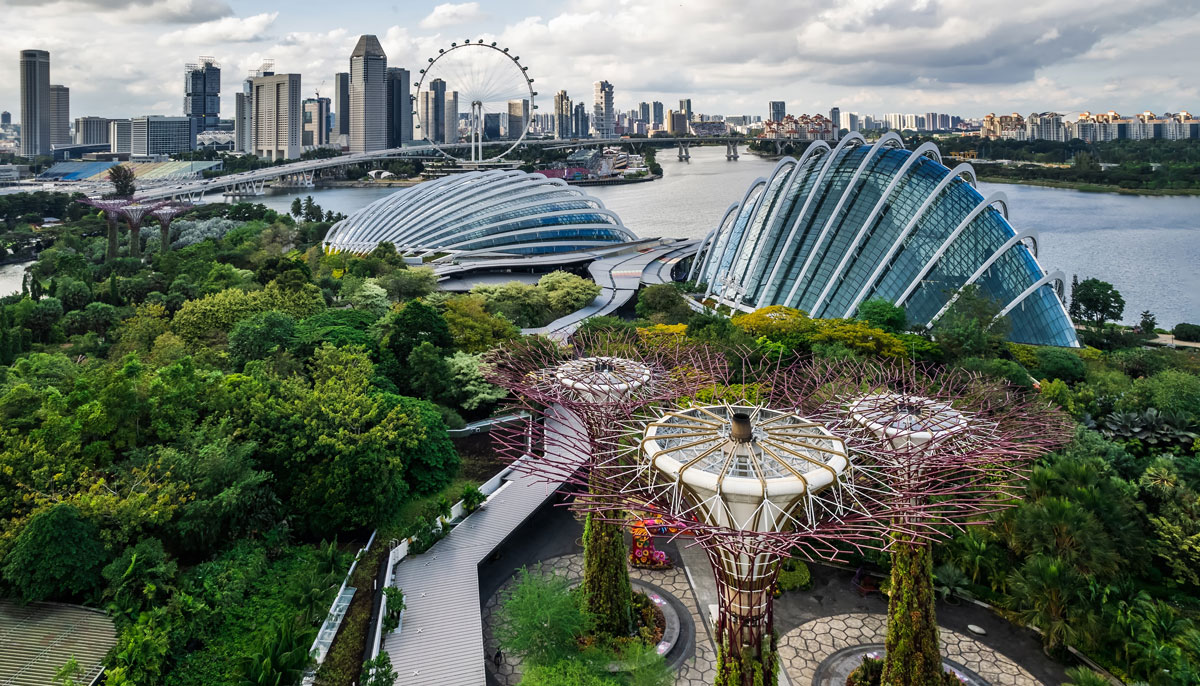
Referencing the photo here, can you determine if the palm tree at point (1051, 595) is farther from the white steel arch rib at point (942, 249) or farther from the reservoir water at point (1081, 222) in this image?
the reservoir water at point (1081, 222)

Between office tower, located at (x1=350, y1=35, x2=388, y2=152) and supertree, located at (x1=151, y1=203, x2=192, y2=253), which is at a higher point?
office tower, located at (x1=350, y1=35, x2=388, y2=152)

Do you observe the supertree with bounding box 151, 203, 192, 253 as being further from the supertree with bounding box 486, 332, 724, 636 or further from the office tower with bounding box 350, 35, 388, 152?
the office tower with bounding box 350, 35, 388, 152

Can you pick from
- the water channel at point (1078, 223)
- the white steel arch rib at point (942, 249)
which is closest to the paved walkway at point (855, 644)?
the white steel arch rib at point (942, 249)

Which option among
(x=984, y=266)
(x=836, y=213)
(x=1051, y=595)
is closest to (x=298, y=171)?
(x=836, y=213)

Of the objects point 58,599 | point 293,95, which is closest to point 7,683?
point 58,599

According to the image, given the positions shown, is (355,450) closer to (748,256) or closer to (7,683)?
(7,683)

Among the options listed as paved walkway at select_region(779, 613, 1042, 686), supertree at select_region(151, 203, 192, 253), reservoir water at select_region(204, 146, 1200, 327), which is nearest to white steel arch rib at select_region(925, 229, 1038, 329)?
paved walkway at select_region(779, 613, 1042, 686)

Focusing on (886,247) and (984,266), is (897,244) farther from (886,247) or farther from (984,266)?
(984,266)
